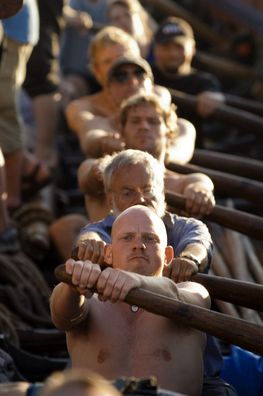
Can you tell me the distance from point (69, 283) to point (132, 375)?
1.30 ft

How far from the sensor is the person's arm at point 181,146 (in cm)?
780

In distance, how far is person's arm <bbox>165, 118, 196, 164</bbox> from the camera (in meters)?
7.80

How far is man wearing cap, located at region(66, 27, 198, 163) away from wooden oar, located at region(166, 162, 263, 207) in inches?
A: 5.0

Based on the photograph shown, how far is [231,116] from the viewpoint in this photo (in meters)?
9.44

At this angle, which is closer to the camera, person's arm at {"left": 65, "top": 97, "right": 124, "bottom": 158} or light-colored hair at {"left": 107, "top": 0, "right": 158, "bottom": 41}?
person's arm at {"left": 65, "top": 97, "right": 124, "bottom": 158}

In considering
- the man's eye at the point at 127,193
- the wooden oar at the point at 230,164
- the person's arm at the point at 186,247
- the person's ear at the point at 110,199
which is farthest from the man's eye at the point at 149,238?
the wooden oar at the point at 230,164

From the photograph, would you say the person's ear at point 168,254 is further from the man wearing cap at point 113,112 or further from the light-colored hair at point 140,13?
the light-colored hair at point 140,13

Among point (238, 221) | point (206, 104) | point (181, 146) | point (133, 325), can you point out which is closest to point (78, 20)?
point (206, 104)

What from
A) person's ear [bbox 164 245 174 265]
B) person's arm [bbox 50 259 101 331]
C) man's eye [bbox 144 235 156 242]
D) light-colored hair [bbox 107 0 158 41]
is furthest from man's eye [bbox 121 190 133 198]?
light-colored hair [bbox 107 0 158 41]

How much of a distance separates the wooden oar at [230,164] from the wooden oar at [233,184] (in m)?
0.46

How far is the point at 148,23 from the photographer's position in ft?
38.5

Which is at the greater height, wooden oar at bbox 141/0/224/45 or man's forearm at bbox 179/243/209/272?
man's forearm at bbox 179/243/209/272

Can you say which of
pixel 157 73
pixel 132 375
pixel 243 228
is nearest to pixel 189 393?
pixel 132 375

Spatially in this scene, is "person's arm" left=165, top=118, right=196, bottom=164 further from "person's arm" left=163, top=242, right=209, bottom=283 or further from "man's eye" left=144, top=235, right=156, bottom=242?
"man's eye" left=144, top=235, right=156, bottom=242
